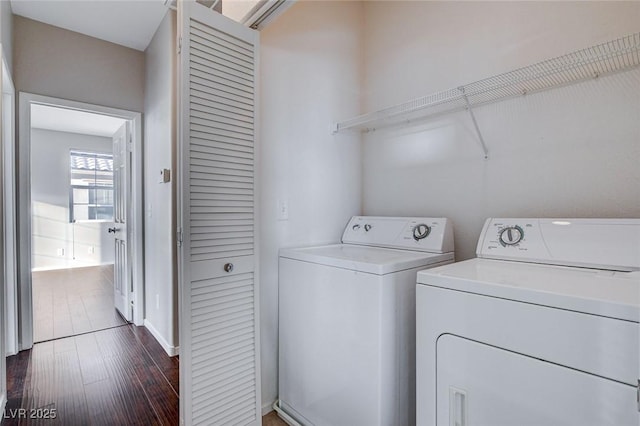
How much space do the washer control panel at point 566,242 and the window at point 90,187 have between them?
22.5 ft

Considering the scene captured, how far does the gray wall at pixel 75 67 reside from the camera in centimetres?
249

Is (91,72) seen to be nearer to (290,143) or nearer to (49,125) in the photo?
(290,143)

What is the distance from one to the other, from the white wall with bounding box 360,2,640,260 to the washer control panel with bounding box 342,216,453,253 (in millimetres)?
155

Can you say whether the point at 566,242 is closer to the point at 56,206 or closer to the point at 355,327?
the point at 355,327

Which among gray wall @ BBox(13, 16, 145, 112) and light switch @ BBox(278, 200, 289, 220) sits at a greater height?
gray wall @ BBox(13, 16, 145, 112)

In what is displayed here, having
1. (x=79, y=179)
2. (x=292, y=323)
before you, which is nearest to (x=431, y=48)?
(x=292, y=323)

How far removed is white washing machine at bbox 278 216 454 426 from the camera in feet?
4.05

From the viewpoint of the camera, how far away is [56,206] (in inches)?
221

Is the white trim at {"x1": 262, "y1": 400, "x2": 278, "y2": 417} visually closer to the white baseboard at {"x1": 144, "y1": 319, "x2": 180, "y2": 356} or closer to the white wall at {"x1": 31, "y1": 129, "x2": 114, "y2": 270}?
the white baseboard at {"x1": 144, "y1": 319, "x2": 180, "y2": 356}

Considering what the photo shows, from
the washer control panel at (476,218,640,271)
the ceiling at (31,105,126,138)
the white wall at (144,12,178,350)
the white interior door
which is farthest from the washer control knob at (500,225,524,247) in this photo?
the ceiling at (31,105,126,138)

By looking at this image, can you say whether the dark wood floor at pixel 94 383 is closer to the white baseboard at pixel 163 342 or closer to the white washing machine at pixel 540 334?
the white baseboard at pixel 163 342

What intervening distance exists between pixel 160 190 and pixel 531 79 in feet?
8.66

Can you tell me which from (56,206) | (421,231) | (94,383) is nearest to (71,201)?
(56,206)

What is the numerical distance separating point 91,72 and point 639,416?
12.7ft
